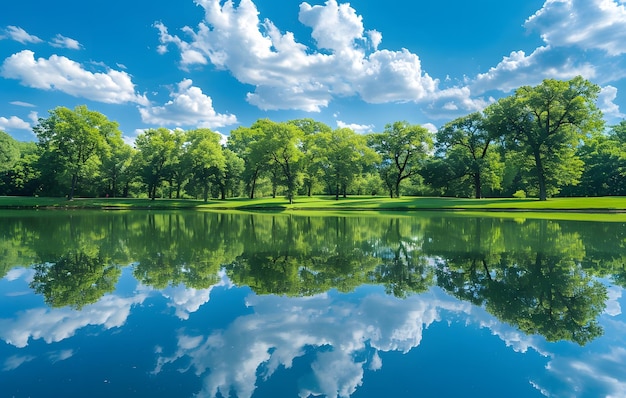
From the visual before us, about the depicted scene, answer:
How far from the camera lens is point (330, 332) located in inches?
242

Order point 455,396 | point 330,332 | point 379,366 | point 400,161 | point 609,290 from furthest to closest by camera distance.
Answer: point 400,161, point 609,290, point 330,332, point 379,366, point 455,396

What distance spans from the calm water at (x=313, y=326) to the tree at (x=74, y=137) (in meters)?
51.1

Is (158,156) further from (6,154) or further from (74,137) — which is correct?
(6,154)

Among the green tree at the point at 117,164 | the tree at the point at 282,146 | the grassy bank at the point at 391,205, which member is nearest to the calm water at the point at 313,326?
the grassy bank at the point at 391,205

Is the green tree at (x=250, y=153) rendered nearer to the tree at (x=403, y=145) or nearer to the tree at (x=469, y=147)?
the tree at (x=403, y=145)

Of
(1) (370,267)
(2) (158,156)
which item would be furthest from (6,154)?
(1) (370,267)

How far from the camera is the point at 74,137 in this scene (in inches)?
2186

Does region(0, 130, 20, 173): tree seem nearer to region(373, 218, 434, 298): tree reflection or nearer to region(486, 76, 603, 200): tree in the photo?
region(373, 218, 434, 298): tree reflection

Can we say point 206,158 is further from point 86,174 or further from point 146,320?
point 146,320

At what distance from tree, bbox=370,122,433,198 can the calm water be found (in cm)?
4904

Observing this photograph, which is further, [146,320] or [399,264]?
[399,264]

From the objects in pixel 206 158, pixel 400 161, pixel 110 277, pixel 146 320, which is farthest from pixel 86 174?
pixel 146 320

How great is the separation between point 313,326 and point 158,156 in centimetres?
6033

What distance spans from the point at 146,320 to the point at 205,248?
319 inches
